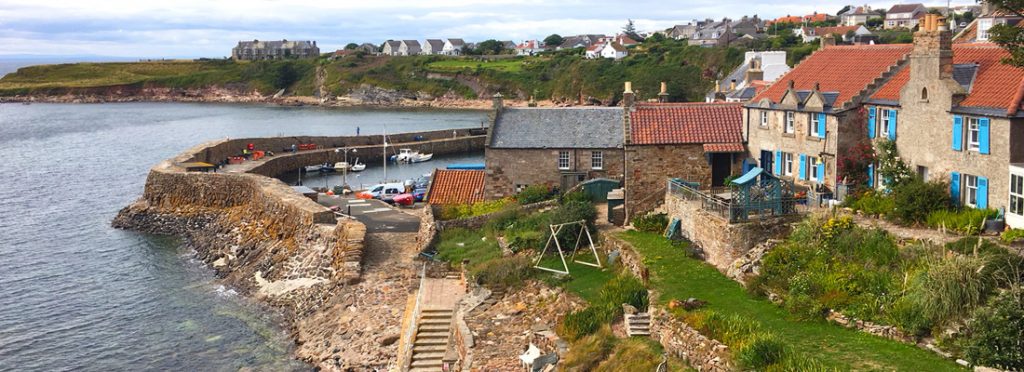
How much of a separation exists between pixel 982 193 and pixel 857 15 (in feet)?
524

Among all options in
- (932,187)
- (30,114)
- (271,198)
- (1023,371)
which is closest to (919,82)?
(932,187)

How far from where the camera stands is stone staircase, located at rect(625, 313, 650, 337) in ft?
70.1

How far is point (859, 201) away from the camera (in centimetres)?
2603

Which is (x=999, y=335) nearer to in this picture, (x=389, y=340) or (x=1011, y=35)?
Result: (x=1011, y=35)

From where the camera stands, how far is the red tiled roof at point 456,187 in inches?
1663

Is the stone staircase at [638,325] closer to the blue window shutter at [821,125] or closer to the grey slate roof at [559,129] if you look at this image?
the blue window shutter at [821,125]

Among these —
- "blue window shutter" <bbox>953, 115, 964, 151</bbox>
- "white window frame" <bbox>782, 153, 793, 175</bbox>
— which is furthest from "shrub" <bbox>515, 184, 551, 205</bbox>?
"blue window shutter" <bbox>953, 115, 964, 151</bbox>

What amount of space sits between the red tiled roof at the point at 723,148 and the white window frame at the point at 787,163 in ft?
8.43

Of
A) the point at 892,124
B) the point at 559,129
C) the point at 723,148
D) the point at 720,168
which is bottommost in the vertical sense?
the point at 720,168

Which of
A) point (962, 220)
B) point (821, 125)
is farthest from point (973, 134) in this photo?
point (821, 125)

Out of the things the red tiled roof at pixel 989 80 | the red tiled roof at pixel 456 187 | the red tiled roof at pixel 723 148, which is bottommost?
the red tiled roof at pixel 456 187

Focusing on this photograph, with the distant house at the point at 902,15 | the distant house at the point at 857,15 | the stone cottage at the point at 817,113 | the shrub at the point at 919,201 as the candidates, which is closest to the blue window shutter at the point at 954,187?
the shrub at the point at 919,201

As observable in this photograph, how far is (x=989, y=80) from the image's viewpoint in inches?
963

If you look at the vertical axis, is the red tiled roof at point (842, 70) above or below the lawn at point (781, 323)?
above
